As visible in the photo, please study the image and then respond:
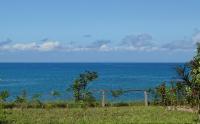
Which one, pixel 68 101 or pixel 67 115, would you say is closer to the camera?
pixel 67 115

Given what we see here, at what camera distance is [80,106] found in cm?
3469

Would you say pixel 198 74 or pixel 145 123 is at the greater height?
pixel 198 74

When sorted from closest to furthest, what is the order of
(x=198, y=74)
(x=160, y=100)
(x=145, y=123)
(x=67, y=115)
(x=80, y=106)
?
(x=198, y=74)
(x=145, y=123)
(x=67, y=115)
(x=80, y=106)
(x=160, y=100)

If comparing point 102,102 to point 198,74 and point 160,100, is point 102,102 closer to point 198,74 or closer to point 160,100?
point 160,100

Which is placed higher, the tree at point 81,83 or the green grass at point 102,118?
the tree at point 81,83

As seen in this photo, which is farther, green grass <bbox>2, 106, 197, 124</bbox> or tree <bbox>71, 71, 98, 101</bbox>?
tree <bbox>71, 71, 98, 101</bbox>

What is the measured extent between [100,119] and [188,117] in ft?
13.2

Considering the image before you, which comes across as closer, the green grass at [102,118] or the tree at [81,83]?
the green grass at [102,118]

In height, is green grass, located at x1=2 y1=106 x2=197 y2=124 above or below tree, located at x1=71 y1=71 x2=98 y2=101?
below

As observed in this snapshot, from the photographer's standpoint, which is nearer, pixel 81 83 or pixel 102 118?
pixel 102 118

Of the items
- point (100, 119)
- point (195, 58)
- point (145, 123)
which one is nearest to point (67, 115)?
point (100, 119)

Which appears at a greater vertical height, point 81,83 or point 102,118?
point 81,83

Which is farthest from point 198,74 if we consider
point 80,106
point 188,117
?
point 80,106

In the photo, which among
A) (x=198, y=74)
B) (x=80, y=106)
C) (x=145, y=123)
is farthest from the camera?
(x=80, y=106)
